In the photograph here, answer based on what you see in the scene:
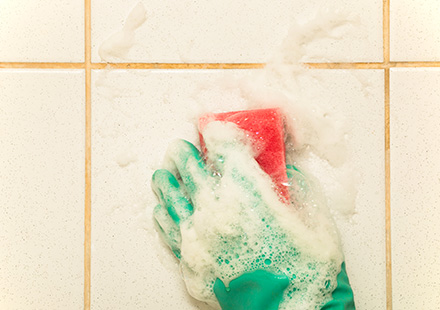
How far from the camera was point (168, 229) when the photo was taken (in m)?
0.73

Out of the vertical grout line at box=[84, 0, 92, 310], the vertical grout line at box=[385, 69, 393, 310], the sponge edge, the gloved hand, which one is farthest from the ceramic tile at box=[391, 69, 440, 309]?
the vertical grout line at box=[84, 0, 92, 310]

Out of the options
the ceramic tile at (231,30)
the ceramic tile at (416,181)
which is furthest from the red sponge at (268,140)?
the ceramic tile at (416,181)

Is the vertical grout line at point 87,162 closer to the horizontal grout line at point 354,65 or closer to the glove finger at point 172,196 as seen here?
the glove finger at point 172,196

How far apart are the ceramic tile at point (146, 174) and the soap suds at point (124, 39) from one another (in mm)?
33

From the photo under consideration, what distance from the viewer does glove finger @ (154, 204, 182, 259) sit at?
0.72m

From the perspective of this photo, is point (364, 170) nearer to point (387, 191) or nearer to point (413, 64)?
point (387, 191)

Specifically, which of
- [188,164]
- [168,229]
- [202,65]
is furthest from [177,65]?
[168,229]

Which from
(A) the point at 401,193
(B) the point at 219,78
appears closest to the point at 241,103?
(B) the point at 219,78

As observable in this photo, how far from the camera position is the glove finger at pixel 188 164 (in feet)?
2.33

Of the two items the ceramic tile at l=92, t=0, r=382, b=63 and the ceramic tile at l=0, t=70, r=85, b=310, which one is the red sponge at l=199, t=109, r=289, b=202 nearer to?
the ceramic tile at l=92, t=0, r=382, b=63

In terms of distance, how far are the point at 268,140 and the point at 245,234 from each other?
0.52 ft

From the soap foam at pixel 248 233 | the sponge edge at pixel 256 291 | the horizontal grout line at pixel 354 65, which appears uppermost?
the horizontal grout line at pixel 354 65

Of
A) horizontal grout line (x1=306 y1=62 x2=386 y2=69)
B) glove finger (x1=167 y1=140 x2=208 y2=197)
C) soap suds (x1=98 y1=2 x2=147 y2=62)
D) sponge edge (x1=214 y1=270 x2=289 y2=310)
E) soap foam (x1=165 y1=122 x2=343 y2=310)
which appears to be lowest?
sponge edge (x1=214 y1=270 x2=289 y2=310)

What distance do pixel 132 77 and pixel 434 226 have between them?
1.99ft
